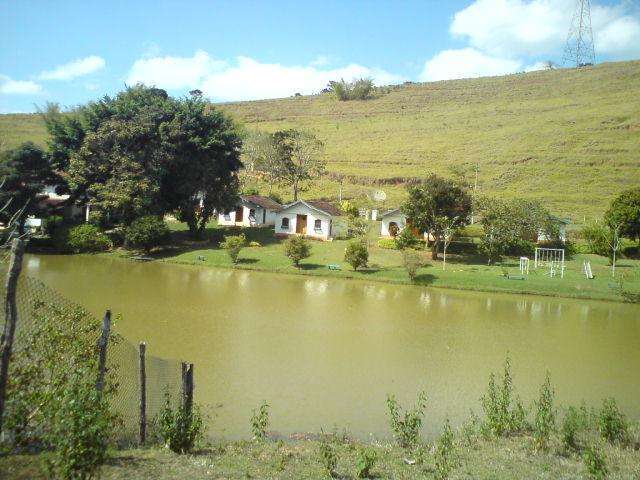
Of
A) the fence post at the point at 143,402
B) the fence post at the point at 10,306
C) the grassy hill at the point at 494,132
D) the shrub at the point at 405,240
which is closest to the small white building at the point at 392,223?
the shrub at the point at 405,240

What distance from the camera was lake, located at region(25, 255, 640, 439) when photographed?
1216 centimetres

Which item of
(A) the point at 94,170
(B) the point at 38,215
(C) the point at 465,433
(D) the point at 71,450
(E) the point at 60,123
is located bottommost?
(C) the point at 465,433

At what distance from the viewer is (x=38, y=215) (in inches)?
1638

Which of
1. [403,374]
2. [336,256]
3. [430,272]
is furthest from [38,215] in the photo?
[403,374]

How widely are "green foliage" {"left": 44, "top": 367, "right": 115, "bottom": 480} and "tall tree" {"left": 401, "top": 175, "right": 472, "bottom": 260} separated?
3481 centimetres

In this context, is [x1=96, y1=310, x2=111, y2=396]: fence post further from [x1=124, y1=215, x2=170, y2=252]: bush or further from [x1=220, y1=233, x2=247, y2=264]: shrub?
[x1=124, y1=215, x2=170, y2=252]: bush

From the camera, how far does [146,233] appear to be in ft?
124

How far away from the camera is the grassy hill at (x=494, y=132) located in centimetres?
6481

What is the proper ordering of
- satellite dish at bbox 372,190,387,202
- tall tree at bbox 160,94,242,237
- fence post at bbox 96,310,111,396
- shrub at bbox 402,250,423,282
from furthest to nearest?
satellite dish at bbox 372,190,387,202 < tall tree at bbox 160,94,242,237 < shrub at bbox 402,250,423,282 < fence post at bbox 96,310,111,396

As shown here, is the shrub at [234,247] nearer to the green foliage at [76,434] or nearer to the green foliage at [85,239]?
the green foliage at [85,239]

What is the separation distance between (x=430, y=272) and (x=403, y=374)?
20764mm

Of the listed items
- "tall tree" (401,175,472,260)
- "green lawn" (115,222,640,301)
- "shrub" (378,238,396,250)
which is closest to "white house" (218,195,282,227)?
"green lawn" (115,222,640,301)

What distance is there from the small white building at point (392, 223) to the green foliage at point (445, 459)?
37365 millimetres

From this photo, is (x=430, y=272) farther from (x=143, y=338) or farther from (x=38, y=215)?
(x=38, y=215)
